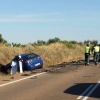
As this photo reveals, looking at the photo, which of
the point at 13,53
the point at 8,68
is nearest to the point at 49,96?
the point at 8,68

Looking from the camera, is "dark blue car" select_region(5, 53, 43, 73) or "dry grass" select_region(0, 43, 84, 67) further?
"dry grass" select_region(0, 43, 84, 67)

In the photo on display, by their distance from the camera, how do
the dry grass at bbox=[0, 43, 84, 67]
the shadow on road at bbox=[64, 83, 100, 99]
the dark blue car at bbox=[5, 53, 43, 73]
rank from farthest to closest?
1. the dry grass at bbox=[0, 43, 84, 67]
2. the dark blue car at bbox=[5, 53, 43, 73]
3. the shadow on road at bbox=[64, 83, 100, 99]

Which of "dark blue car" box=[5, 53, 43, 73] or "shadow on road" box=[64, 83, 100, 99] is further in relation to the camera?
"dark blue car" box=[5, 53, 43, 73]

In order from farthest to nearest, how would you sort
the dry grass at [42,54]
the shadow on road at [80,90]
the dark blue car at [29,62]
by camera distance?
1. the dry grass at [42,54]
2. the dark blue car at [29,62]
3. the shadow on road at [80,90]

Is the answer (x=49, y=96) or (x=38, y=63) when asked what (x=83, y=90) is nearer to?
(x=49, y=96)

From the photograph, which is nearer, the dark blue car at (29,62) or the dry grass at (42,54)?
the dark blue car at (29,62)

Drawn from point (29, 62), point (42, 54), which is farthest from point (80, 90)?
point (42, 54)

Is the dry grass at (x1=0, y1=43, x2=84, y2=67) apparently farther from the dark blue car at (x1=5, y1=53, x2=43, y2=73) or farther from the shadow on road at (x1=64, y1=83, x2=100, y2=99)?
the shadow on road at (x1=64, y1=83, x2=100, y2=99)

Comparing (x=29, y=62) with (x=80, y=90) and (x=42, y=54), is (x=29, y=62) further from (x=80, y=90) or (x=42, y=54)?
(x=42, y=54)

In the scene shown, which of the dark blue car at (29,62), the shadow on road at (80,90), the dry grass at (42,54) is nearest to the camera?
the shadow on road at (80,90)

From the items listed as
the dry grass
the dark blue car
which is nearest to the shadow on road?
the dark blue car

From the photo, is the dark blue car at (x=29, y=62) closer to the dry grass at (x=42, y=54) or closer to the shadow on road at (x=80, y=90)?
the dry grass at (x=42, y=54)

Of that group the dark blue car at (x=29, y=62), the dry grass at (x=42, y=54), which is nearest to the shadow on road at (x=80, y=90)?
the dark blue car at (x=29, y=62)

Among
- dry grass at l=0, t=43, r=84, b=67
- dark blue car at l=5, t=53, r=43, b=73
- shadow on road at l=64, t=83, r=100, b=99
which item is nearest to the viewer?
shadow on road at l=64, t=83, r=100, b=99
